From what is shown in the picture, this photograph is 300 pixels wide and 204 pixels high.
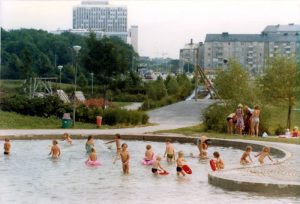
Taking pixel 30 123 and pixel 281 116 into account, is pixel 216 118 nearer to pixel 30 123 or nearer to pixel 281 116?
pixel 30 123

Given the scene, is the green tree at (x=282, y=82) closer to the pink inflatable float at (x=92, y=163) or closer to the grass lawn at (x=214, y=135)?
the grass lawn at (x=214, y=135)

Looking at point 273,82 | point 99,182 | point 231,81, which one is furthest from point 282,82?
point 99,182

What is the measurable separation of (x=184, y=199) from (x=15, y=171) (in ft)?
21.9

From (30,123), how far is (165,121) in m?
9.55

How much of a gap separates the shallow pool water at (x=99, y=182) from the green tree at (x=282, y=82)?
17594mm

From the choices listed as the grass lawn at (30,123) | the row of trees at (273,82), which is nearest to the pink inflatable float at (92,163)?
the grass lawn at (30,123)

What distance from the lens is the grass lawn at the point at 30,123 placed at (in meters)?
33.1

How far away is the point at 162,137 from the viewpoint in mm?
28766

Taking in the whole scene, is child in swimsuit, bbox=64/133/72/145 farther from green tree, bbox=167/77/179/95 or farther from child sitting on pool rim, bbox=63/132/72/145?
green tree, bbox=167/77/179/95

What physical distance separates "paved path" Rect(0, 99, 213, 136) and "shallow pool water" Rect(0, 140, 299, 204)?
17.4 feet

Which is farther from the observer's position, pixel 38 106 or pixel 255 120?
pixel 38 106

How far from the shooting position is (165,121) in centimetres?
4041

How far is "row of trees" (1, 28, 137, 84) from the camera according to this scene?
6253 cm

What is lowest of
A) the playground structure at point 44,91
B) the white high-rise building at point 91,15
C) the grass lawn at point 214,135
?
the grass lawn at point 214,135
